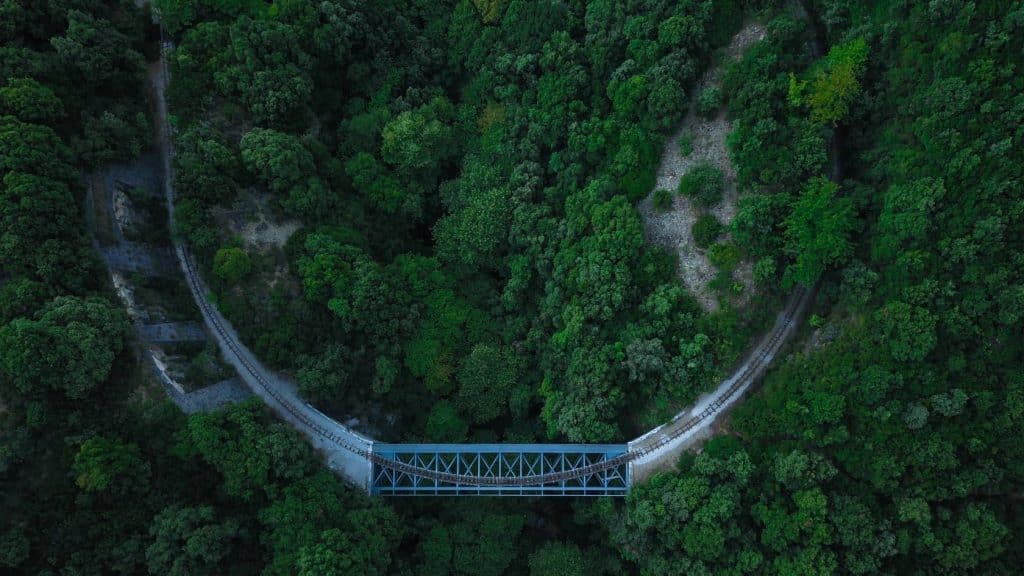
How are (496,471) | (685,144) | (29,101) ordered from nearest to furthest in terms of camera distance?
(29,101) → (685,144) → (496,471)

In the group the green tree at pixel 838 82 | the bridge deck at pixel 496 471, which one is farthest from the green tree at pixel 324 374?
the green tree at pixel 838 82

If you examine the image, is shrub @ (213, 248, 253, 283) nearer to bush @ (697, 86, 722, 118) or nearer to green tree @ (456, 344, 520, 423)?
green tree @ (456, 344, 520, 423)

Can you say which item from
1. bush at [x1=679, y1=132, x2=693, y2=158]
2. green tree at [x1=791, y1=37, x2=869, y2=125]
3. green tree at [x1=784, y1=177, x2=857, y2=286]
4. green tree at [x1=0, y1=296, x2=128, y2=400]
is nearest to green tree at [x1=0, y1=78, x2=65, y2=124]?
green tree at [x1=0, y1=296, x2=128, y2=400]

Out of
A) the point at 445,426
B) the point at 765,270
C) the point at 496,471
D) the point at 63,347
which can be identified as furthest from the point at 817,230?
the point at 63,347

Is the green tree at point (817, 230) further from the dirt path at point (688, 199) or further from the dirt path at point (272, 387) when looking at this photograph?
the dirt path at point (272, 387)

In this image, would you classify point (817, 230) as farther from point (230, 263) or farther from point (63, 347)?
point (63, 347)
